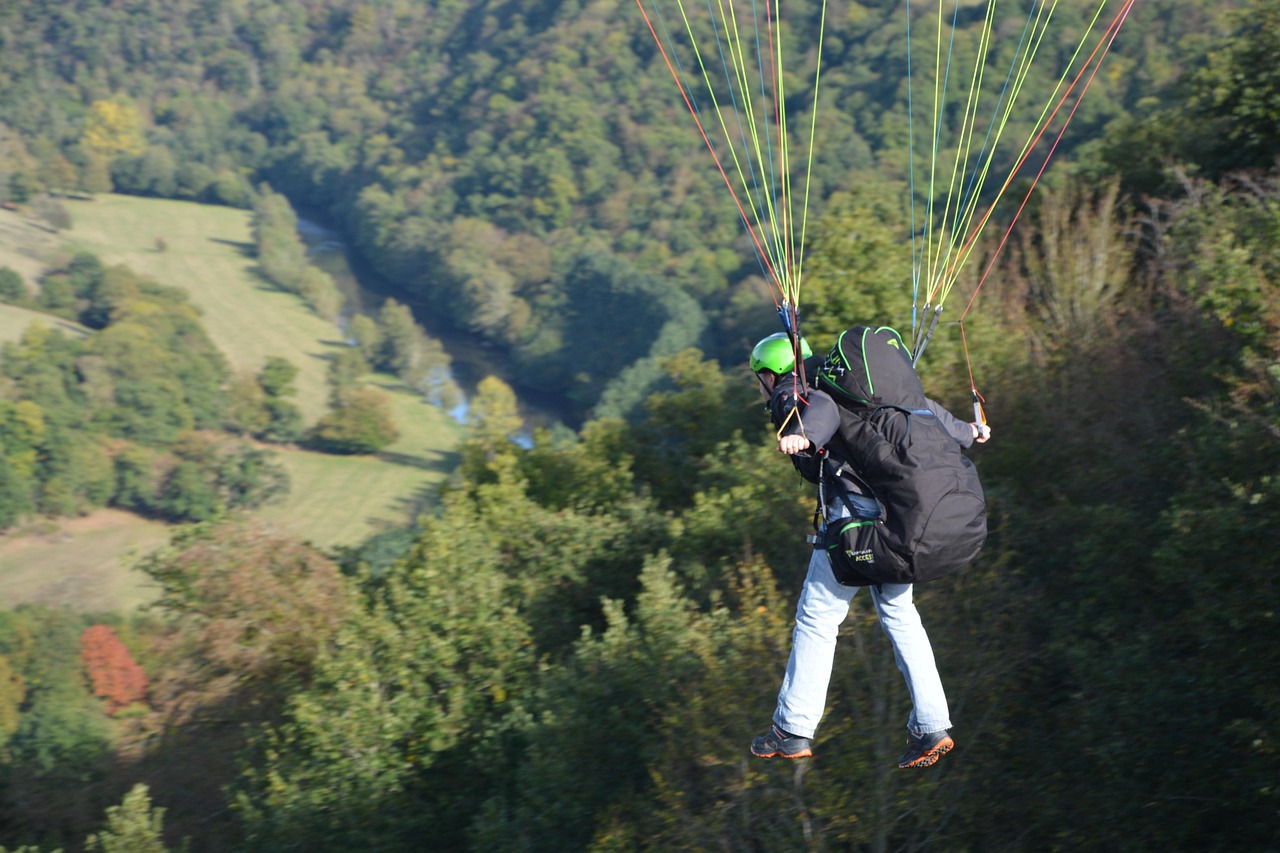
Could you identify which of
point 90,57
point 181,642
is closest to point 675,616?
point 181,642

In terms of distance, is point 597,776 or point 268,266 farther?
point 268,266

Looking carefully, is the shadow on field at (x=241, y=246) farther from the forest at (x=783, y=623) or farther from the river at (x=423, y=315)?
the forest at (x=783, y=623)

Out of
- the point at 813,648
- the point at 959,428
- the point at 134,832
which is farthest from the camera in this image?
the point at 134,832

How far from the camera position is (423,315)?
385 ft

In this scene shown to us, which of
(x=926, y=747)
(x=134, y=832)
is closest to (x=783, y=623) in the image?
(x=926, y=747)

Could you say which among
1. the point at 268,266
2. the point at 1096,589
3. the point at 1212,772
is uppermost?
the point at 268,266

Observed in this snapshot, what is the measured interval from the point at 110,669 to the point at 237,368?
2307 inches

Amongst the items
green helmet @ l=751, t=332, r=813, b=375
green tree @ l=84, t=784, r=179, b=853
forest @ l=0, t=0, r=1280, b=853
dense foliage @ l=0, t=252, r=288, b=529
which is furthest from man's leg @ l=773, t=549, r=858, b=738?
dense foliage @ l=0, t=252, r=288, b=529

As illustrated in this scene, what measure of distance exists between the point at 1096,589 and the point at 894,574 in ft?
30.7

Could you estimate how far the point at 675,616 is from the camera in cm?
1673

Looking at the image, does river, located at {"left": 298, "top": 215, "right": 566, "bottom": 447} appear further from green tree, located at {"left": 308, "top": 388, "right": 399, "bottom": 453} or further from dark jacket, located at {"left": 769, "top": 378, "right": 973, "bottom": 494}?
dark jacket, located at {"left": 769, "top": 378, "right": 973, "bottom": 494}

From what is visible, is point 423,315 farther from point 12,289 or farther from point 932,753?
point 932,753

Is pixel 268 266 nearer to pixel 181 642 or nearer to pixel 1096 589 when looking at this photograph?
pixel 181 642

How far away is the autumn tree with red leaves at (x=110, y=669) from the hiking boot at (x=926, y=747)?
125 ft
